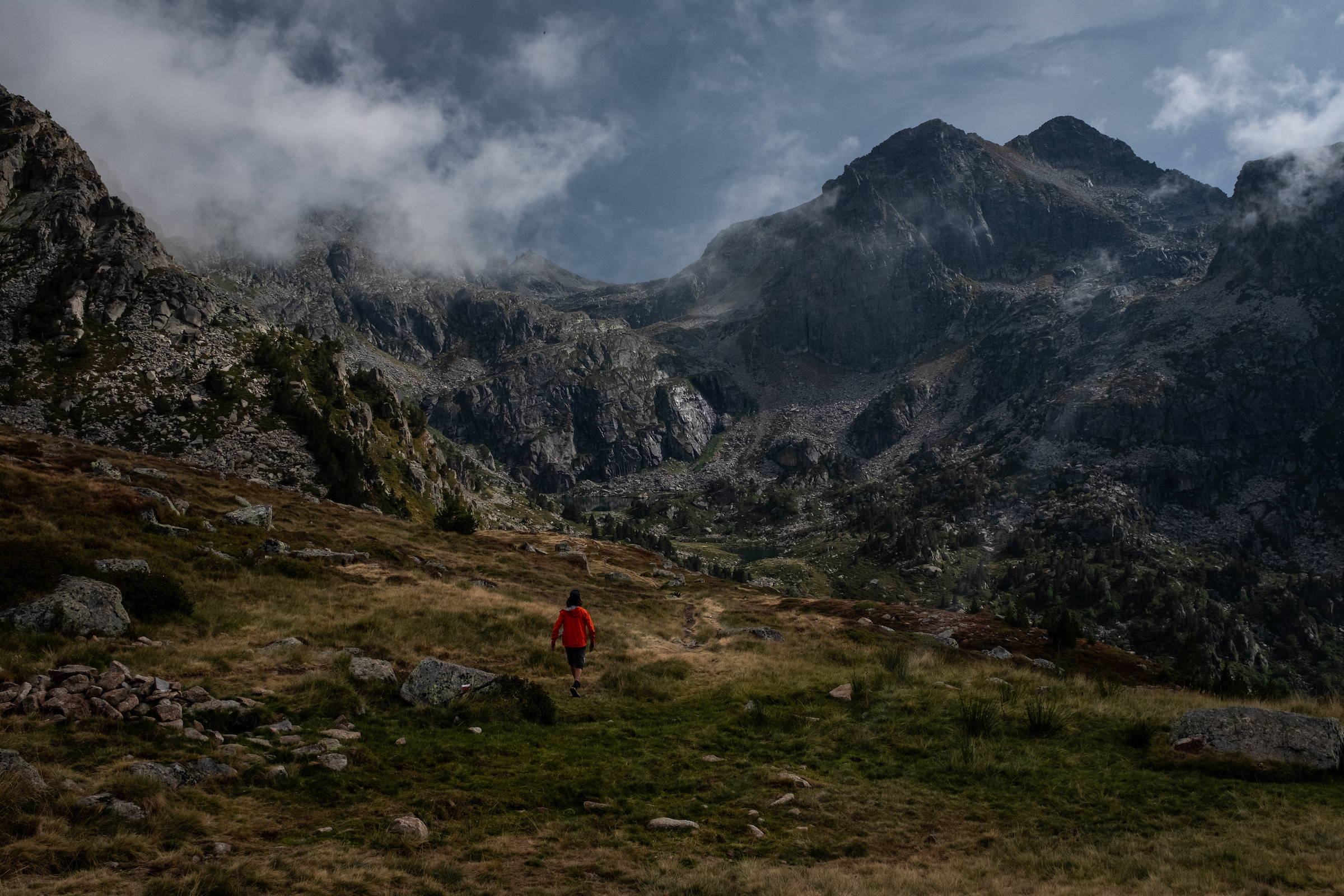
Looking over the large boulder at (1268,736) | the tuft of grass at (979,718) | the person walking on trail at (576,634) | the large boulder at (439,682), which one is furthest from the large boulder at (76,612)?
the large boulder at (1268,736)

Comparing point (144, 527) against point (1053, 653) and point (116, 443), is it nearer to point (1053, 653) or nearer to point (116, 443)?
point (1053, 653)

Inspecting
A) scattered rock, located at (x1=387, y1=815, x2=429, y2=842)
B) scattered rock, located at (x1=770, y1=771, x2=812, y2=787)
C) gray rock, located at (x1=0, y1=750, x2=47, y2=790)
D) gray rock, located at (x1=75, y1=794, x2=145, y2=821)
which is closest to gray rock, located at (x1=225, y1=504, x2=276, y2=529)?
gray rock, located at (x1=0, y1=750, x2=47, y2=790)

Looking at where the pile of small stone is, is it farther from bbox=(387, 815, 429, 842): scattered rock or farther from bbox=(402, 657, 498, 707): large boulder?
bbox=(387, 815, 429, 842): scattered rock

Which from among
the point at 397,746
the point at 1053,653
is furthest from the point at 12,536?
the point at 1053,653

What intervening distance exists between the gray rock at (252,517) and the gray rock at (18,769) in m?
34.1

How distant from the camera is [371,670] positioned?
2127 cm

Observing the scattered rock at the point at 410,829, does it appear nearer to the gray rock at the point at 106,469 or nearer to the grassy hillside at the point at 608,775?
the grassy hillside at the point at 608,775

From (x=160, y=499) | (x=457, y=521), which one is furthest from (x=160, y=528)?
(x=457, y=521)

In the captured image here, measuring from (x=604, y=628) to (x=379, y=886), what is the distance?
25229 mm

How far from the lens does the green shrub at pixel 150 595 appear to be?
23406 millimetres

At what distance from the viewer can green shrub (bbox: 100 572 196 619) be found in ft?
76.8

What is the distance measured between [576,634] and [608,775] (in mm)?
8449

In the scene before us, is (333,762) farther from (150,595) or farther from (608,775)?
(150,595)

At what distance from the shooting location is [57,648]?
18.6 m
